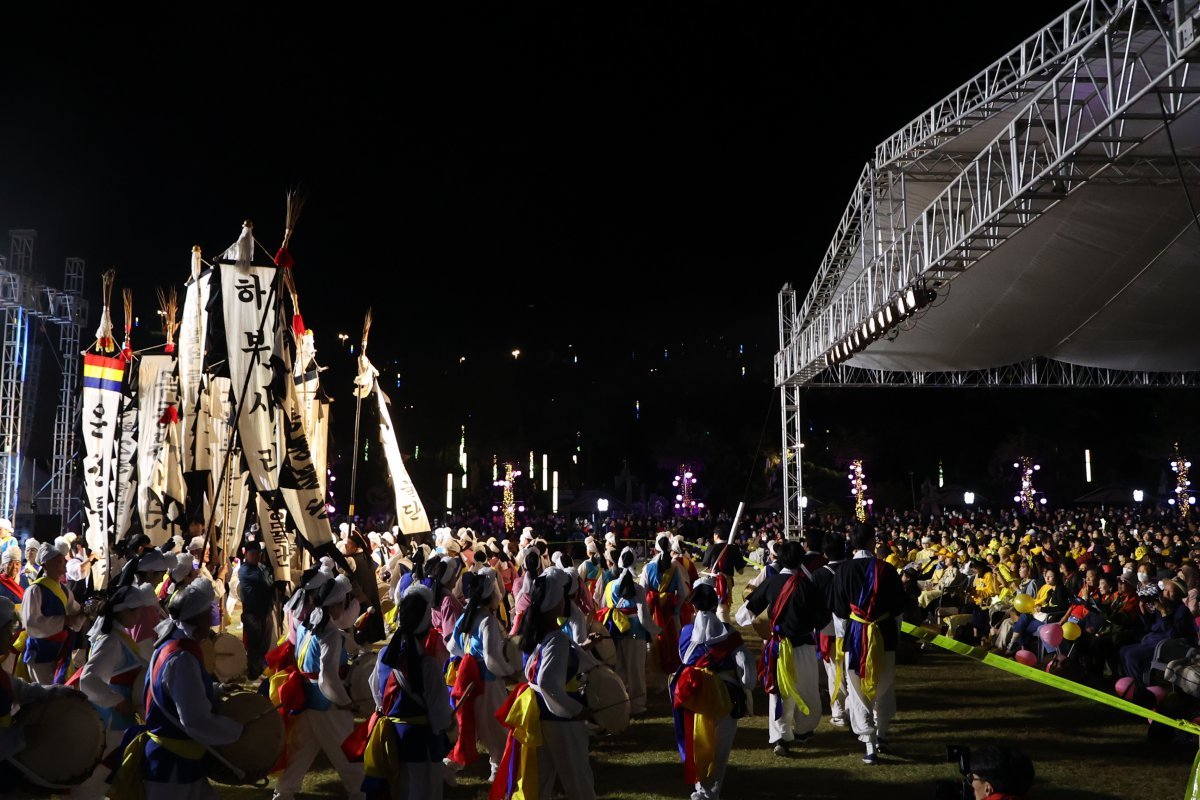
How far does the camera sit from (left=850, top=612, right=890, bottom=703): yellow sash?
7.46 meters

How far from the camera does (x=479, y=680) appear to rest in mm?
6844

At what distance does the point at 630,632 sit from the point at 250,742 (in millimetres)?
5350

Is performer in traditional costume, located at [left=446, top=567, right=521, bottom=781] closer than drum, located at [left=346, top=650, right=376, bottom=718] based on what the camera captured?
No

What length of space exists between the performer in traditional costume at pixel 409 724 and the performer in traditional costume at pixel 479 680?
59.0 inches

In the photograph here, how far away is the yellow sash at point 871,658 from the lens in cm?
746

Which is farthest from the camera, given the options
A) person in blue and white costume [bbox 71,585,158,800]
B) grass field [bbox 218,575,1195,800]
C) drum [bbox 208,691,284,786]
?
grass field [bbox 218,575,1195,800]

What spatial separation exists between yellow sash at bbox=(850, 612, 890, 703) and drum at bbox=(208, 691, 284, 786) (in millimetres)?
4742

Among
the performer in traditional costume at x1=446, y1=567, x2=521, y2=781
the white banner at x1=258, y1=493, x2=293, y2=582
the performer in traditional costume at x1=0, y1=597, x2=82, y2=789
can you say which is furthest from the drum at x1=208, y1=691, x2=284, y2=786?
the white banner at x1=258, y1=493, x2=293, y2=582

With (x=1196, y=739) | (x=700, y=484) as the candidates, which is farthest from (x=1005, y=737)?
(x=700, y=484)

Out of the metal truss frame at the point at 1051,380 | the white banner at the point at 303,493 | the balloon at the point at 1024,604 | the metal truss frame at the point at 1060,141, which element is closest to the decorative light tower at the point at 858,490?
the metal truss frame at the point at 1051,380

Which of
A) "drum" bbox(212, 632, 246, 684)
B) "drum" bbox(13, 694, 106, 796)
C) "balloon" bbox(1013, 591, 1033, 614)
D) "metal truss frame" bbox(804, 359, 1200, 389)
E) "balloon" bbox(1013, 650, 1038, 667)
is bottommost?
"balloon" bbox(1013, 650, 1038, 667)

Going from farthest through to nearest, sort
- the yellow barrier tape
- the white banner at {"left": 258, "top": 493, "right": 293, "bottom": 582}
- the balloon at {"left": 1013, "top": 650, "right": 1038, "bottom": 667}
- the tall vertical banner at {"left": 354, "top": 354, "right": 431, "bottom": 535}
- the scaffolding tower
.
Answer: the scaffolding tower < the tall vertical banner at {"left": 354, "top": 354, "right": 431, "bottom": 535} < the balloon at {"left": 1013, "top": 650, "right": 1038, "bottom": 667} < the white banner at {"left": 258, "top": 493, "right": 293, "bottom": 582} < the yellow barrier tape

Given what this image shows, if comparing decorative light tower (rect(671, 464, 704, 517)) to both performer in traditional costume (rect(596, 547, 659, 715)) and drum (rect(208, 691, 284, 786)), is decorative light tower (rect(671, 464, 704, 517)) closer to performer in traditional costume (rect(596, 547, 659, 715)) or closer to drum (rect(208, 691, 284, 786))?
performer in traditional costume (rect(596, 547, 659, 715))

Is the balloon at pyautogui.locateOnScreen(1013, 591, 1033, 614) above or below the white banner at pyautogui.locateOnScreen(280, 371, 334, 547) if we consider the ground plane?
below
